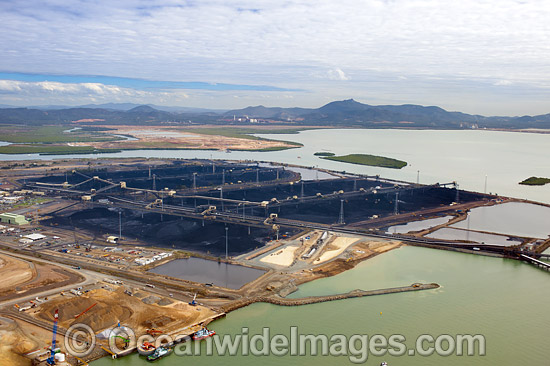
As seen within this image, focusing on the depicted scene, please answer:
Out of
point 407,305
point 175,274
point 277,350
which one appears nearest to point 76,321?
point 175,274

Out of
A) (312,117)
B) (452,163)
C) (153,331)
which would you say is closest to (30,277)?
(153,331)

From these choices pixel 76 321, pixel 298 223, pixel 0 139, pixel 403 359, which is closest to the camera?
pixel 403 359

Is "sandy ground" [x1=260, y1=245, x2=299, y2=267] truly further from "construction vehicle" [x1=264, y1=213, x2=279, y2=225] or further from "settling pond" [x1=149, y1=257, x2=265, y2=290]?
"construction vehicle" [x1=264, y1=213, x2=279, y2=225]

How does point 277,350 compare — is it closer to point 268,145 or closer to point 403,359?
point 403,359

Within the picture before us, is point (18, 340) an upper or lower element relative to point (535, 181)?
lower

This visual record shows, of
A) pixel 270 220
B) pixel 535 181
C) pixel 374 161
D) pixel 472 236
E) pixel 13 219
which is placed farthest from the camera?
pixel 374 161

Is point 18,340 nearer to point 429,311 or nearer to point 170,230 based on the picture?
point 170,230

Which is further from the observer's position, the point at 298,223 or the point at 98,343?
the point at 298,223
